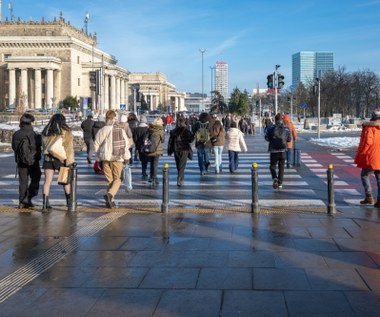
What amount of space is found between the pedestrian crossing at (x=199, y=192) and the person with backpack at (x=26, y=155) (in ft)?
2.89

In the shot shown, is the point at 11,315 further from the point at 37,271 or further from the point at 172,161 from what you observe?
the point at 172,161

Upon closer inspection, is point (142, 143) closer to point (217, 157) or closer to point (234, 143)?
point (217, 157)

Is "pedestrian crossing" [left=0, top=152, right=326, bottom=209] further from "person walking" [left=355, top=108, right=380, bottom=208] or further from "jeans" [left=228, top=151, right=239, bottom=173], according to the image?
"person walking" [left=355, top=108, right=380, bottom=208]

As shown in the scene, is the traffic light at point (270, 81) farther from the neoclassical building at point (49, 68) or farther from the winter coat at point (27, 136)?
the neoclassical building at point (49, 68)

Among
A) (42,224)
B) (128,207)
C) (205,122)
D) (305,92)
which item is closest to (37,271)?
(42,224)

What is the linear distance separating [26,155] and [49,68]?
337ft

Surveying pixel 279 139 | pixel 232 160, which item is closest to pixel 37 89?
pixel 232 160

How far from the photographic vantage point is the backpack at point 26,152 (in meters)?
10.5

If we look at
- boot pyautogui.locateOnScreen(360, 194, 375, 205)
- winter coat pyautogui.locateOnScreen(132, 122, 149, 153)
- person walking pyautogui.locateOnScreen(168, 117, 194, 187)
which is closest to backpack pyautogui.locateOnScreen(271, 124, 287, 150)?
person walking pyautogui.locateOnScreen(168, 117, 194, 187)

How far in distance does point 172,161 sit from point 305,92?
74.8 metres

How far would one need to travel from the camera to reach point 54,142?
10414 millimetres

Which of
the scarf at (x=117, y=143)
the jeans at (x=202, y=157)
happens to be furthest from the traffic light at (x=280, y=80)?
Answer: the scarf at (x=117, y=143)

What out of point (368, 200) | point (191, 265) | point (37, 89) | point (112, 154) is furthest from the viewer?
point (37, 89)

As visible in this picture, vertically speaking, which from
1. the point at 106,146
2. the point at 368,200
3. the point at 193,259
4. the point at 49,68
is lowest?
the point at 193,259
